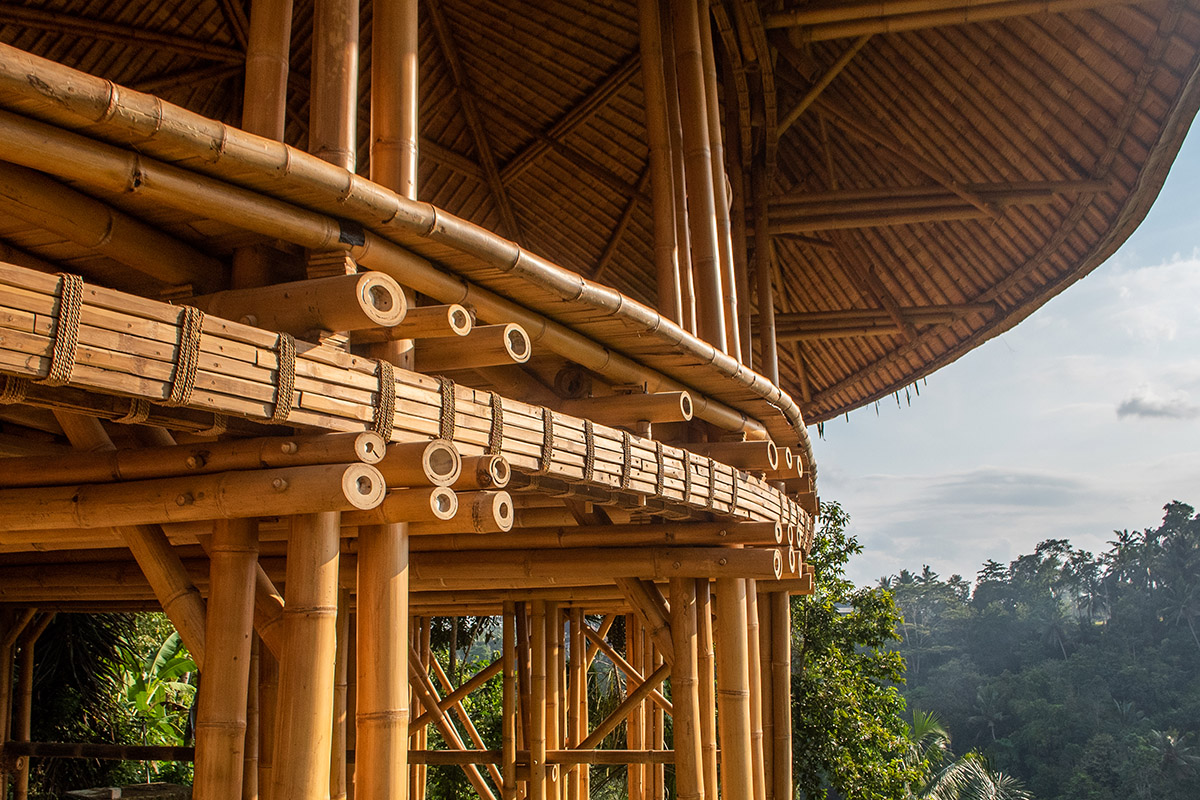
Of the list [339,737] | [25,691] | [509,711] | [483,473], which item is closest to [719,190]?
[483,473]

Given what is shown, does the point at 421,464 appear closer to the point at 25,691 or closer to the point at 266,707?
the point at 266,707

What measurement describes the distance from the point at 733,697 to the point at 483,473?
2.44 metres

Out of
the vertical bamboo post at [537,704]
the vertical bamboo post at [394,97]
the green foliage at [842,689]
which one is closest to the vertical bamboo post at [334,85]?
the vertical bamboo post at [394,97]

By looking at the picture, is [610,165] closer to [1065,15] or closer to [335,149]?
[1065,15]

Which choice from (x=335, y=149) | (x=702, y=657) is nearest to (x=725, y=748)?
(x=702, y=657)

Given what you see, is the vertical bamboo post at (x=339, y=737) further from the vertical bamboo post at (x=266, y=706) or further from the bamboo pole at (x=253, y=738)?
the bamboo pole at (x=253, y=738)

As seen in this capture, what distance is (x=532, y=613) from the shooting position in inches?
311

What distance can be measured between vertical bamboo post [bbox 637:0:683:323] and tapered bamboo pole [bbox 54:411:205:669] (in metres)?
2.83

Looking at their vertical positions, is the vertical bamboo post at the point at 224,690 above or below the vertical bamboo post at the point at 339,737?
above

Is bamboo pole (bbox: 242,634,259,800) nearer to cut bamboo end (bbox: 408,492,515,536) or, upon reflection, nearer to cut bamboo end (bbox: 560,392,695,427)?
cut bamboo end (bbox: 560,392,695,427)

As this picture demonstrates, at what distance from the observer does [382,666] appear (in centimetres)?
298

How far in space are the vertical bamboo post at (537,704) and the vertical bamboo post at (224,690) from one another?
4.90 metres

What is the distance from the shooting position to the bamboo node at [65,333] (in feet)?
6.99

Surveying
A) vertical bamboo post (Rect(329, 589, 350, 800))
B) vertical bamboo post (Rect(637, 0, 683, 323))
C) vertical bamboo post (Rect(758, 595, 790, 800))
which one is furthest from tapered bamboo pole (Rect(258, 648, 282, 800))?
vertical bamboo post (Rect(758, 595, 790, 800))
